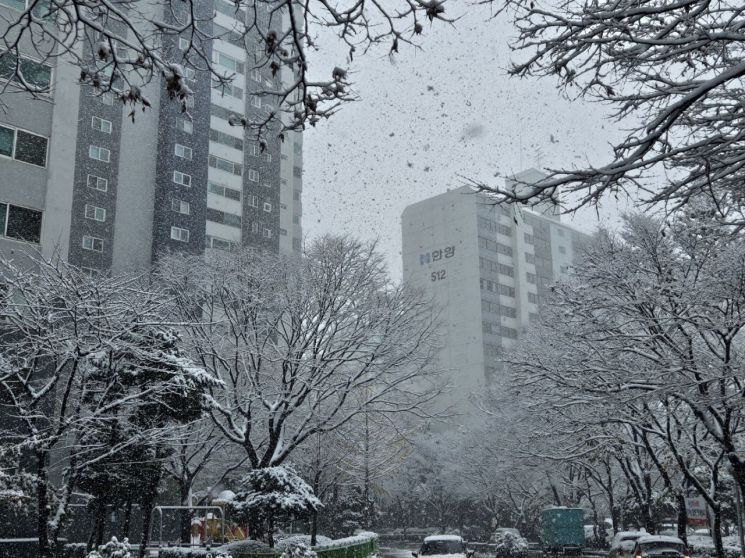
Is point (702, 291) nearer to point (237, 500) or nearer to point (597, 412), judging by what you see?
point (597, 412)

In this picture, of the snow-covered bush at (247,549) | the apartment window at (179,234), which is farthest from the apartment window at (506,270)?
the snow-covered bush at (247,549)

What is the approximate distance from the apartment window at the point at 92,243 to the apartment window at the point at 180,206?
6472 mm

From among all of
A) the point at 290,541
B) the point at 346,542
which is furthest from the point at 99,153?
the point at 290,541

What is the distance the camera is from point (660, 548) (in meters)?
19.3

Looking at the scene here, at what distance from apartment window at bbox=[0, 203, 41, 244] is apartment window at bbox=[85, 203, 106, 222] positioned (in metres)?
17.8

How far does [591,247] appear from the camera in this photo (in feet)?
81.3

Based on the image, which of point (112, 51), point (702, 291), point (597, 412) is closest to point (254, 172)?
point (597, 412)

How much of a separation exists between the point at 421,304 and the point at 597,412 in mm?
6857

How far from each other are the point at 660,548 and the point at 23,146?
2296 cm

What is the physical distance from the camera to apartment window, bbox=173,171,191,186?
4709cm

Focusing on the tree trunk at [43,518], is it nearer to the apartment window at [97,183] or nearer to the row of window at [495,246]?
the apartment window at [97,183]

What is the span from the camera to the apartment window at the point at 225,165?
167 ft

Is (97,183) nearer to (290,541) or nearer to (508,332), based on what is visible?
(290,541)

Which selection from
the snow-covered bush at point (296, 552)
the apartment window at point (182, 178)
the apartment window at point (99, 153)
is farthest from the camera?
the apartment window at point (182, 178)
